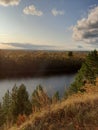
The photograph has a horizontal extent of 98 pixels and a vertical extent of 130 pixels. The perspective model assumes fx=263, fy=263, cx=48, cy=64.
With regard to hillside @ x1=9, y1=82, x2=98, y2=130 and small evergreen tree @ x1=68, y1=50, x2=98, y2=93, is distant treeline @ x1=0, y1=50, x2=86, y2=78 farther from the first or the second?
hillside @ x1=9, y1=82, x2=98, y2=130

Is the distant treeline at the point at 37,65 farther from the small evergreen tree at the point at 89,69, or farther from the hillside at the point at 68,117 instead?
the hillside at the point at 68,117

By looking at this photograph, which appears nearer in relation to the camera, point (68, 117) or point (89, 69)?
point (68, 117)

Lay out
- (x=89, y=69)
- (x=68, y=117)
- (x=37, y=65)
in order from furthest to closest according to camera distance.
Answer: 1. (x=37, y=65)
2. (x=89, y=69)
3. (x=68, y=117)

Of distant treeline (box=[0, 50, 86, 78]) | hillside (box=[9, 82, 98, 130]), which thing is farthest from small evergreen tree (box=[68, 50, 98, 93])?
distant treeline (box=[0, 50, 86, 78])

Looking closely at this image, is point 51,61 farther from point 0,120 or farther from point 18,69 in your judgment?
point 0,120

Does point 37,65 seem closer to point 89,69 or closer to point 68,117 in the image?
point 89,69

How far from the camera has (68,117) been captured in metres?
4.58

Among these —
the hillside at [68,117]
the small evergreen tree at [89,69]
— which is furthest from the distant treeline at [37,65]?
the hillside at [68,117]

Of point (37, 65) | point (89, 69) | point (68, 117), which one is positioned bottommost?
point (37, 65)

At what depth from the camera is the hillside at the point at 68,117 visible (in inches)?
171

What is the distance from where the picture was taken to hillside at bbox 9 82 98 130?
4.35m

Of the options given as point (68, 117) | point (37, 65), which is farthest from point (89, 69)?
point (37, 65)

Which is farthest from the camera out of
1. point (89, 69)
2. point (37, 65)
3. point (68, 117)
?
point (37, 65)

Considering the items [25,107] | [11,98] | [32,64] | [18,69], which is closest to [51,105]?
[25,107]
